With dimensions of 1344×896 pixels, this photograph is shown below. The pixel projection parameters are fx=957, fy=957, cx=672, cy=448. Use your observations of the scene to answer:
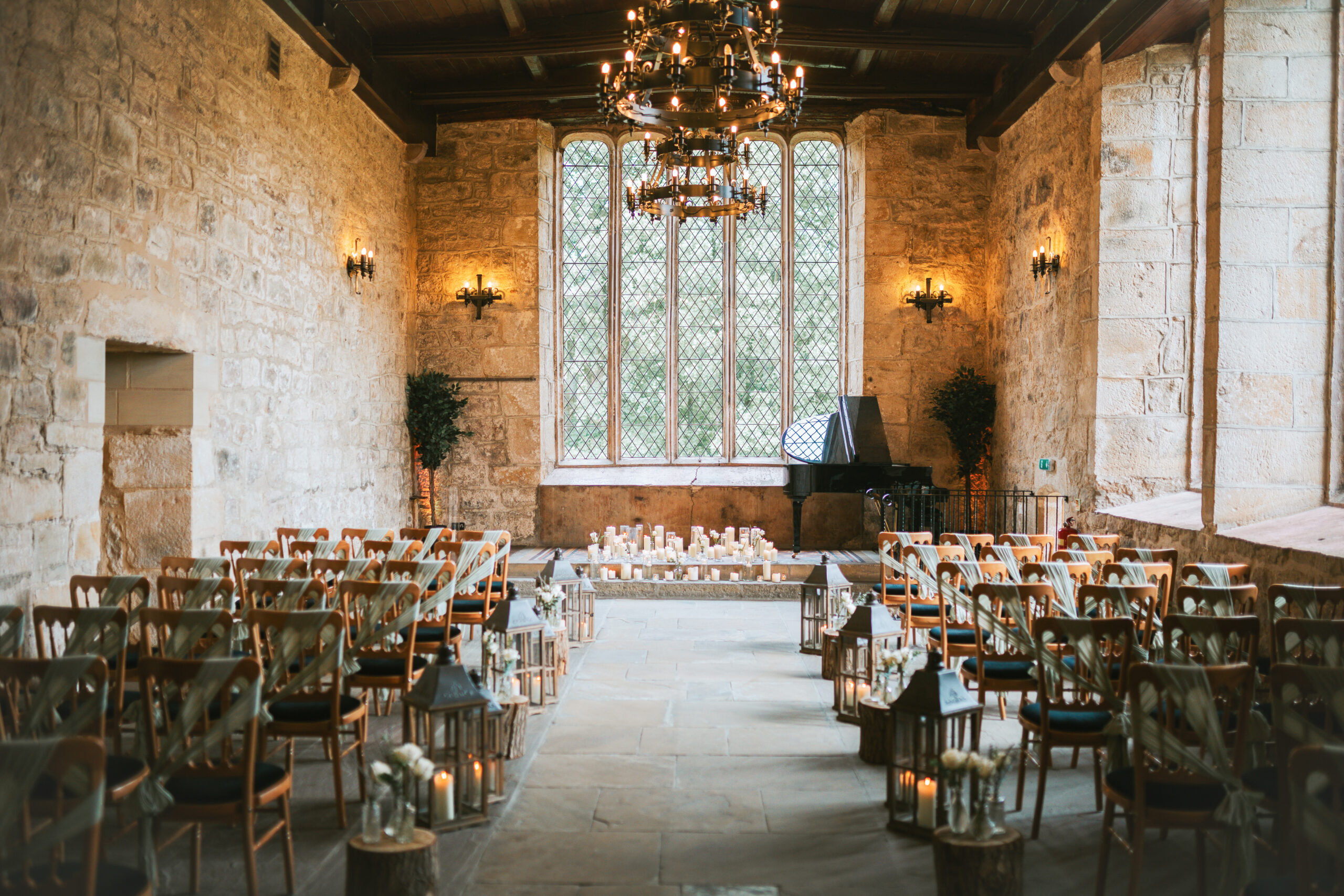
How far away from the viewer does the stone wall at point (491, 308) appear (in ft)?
33.3

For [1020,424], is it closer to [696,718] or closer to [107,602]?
[696,718]

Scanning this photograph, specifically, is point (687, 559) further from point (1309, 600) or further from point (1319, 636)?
point (1319, 636)

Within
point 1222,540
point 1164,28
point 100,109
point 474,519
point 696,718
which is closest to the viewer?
point 696,718

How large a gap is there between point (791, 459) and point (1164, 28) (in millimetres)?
4708

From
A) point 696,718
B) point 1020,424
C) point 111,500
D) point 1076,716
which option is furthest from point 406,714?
point 1020,424

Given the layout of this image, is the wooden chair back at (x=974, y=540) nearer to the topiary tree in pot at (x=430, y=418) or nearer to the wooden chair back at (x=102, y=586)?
the wooden chair back at (x=102, y=586)

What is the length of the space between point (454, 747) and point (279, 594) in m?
1.28

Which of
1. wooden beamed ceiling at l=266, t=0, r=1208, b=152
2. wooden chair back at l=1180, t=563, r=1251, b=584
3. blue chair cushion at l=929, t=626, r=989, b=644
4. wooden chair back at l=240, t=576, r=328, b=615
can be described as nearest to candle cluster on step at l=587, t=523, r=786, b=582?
blue chair cushion at l=929, t=626, r=989, b=644

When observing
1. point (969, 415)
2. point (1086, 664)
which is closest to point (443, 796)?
point (1086, 664)

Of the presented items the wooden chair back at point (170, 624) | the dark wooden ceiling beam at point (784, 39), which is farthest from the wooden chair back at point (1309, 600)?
the dark wooden ceiling beam at point (784, 39)

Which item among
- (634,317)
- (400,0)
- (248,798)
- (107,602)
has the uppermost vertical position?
(400,0)

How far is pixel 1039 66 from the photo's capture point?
8.09m

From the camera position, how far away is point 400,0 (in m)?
8.01

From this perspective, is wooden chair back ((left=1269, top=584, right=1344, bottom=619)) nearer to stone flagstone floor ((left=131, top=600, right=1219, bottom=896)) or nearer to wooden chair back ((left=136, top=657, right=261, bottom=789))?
stone flagstone floor ((left=131, top=600, right=1219, bottom=896))
